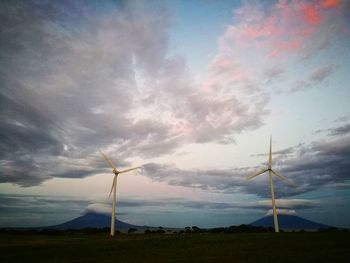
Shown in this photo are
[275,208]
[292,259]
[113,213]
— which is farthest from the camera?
[113,213]

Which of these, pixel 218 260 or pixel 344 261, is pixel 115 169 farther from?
pixel 344 261

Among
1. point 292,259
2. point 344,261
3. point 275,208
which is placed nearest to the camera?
point 344,261

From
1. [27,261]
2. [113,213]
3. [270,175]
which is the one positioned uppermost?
[270,175]

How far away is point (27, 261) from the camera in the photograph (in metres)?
42.1

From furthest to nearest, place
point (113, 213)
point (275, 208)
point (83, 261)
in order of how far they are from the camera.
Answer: point (113, 213), point (275, 208), point (83, 261)

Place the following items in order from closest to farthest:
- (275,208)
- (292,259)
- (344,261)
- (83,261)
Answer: (344,261)
(292,259)
(83,261)
(275,208)

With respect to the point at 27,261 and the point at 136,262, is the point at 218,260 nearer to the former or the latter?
the point at 136,262

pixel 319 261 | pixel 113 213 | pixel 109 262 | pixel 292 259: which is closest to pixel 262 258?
pixel 292 259

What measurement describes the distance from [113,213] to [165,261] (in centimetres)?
6942

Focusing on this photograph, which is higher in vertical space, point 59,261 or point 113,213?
point 113,213

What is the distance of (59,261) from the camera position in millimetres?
41406

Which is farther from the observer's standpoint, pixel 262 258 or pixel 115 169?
pixel 115 169

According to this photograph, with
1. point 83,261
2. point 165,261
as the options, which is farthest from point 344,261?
point 83,261

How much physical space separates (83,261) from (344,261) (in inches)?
→ 1254
